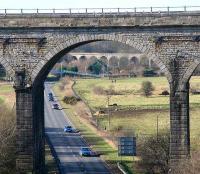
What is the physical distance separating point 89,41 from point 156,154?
878cm

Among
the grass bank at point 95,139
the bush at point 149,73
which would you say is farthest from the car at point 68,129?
the bush at point 149,73

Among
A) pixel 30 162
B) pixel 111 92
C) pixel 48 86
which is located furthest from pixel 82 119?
pixel 48 86

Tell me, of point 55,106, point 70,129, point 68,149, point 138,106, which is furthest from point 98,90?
point 68,149

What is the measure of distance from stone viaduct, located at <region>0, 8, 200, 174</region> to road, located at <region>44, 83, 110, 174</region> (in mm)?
8026

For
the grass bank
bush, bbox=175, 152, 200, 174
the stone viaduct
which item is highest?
the stone viaduct

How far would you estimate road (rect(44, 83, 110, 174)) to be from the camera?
56.1m

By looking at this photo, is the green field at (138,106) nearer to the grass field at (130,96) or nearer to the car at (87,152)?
the grass field at (130,96)

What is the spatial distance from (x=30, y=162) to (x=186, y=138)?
33.3 ft

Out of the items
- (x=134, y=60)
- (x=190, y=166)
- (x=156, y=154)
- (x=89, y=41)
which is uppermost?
(x=89, y=41)

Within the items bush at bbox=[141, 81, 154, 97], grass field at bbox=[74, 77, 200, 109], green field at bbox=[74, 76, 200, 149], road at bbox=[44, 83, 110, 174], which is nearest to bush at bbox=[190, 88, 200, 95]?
green field at bbox=[74, 76, 200, 149]

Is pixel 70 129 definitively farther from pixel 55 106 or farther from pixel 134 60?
pixel 134 60

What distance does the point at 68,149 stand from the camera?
68375 millimetres

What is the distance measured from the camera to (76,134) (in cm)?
8019

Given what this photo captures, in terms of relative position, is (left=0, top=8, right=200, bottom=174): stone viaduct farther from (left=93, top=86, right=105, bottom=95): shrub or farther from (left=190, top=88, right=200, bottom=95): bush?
(left=93, top=86, right=105, bottom=95): shrub
